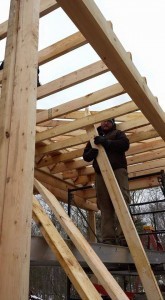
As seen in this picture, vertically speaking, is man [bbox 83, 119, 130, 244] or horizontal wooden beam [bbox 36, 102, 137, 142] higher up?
horizontal wooden beam [bbox 36, 102, 137, 142]

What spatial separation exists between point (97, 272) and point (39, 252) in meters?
0.57

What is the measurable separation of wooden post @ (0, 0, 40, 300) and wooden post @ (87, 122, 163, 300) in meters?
2.34

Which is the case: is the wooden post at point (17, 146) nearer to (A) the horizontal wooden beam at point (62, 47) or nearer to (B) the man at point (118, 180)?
(A) the horizontal wooden beam at point (62, 47)

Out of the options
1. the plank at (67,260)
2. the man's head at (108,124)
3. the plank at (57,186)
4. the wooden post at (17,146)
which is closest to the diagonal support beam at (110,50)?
the wooden post at (17,146)

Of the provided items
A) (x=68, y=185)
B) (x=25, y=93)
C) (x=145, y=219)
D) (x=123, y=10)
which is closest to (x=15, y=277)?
(x=25, y=93)

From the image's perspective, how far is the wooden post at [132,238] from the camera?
322 centimetres

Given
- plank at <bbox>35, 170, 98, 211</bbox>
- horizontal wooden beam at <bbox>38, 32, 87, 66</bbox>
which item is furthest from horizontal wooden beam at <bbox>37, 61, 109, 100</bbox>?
plank at <bbox>35, 170, 98, 211</bbox>

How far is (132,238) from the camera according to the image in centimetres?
346

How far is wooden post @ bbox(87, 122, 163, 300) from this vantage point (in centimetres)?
322

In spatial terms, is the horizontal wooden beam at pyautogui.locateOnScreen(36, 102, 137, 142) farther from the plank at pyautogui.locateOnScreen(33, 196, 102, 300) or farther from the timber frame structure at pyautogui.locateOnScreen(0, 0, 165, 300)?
the plank at pyautogui.locateOnScreen(33, 196, 102, 300)

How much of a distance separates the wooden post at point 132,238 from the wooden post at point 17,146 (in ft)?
7.68

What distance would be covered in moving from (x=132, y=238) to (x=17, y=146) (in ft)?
8.02

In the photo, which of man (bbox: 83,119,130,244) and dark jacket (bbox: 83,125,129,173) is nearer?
man (bbox: 83,119,130,244)

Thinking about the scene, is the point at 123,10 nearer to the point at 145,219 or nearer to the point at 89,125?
the point at 89,125
